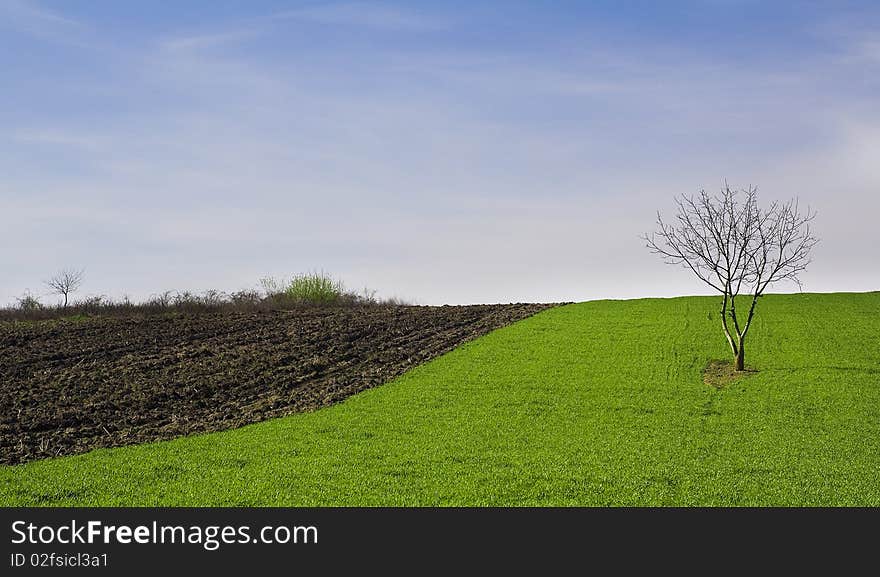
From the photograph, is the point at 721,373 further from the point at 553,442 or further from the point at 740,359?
the point at 553,442

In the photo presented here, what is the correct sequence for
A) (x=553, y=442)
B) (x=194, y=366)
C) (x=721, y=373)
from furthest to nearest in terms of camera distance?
(x=194, y=366) < (x=721, y=373) < (x=553, y=442)

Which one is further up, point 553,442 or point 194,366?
point 194,366

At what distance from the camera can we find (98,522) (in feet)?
30.7

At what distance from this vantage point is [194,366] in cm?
1998

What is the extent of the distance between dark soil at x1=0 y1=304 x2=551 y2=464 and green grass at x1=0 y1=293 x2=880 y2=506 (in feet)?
3.79

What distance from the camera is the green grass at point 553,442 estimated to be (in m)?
10.8

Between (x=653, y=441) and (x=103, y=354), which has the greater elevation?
(x=103, y=354)

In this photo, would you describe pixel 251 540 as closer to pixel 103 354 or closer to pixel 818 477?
pixel 818 477

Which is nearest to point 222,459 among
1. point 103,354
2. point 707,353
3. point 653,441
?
point 653,441

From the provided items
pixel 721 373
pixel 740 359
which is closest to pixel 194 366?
pixel 721 373

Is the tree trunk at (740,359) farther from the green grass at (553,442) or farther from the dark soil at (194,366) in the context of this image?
the dark soil at (194,366)

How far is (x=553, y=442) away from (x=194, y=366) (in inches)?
400

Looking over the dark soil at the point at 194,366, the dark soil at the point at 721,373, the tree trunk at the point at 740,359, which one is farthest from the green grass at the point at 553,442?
the dark soil at the point at 194,366

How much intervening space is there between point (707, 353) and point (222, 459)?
12948 mm
